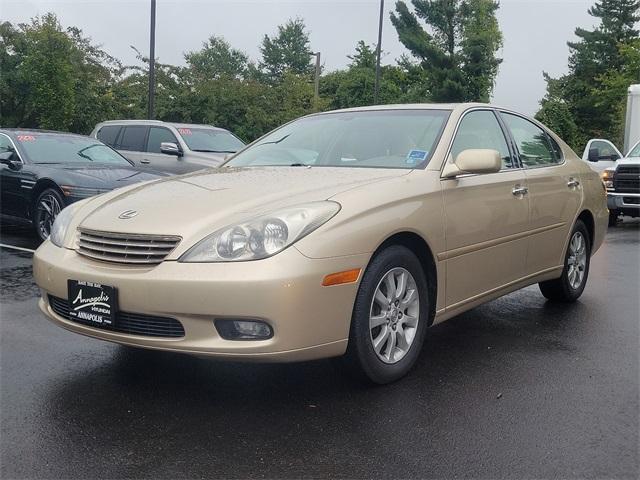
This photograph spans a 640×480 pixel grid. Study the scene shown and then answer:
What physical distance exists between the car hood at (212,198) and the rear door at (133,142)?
360 inches

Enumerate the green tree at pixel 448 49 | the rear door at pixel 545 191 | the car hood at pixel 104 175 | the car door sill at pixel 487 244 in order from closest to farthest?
the car door sill at pixel 487 244 < the rear door at pixel 545 191 < the car hood at pixel 104 175 < the green tree at pixel 448 49

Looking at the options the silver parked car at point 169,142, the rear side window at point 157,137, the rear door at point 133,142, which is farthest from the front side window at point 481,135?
the rear door at point 133,142

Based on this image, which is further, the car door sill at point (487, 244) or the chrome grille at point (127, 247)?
the car door sill at point (487, 244)

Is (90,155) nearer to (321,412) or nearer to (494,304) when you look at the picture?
(494,304)

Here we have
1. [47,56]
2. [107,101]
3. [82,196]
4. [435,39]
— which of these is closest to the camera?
[82,196]

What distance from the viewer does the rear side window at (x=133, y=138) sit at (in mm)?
13117

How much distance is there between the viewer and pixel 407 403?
3379mm

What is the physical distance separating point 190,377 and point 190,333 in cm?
62

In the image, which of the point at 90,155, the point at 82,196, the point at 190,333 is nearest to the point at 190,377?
the point at 190,333

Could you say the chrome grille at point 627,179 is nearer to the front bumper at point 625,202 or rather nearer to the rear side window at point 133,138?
the front bumper at point 625,202

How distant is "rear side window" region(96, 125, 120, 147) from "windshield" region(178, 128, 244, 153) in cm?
165

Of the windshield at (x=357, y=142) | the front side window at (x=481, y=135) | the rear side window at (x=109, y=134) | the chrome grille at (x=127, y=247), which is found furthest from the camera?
the rear side window at (x=109, y=134)

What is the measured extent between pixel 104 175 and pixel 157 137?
4.82 metres

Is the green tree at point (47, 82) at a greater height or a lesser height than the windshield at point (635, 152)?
greater
